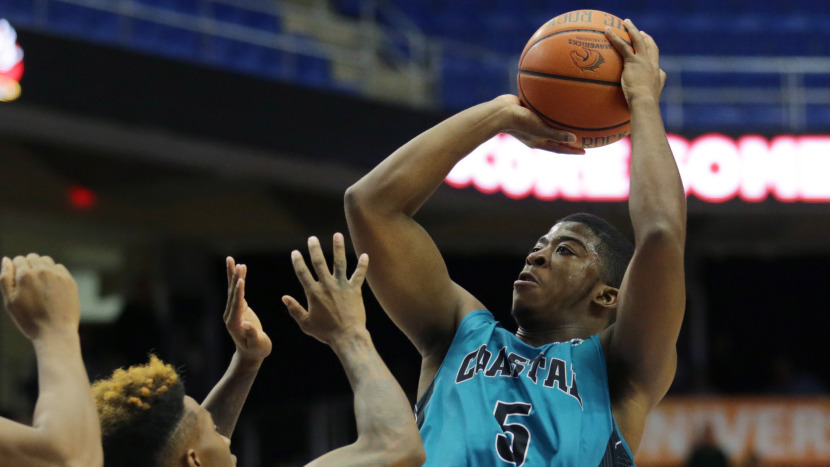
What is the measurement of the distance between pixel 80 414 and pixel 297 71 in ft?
28.4

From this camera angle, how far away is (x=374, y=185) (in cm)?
298

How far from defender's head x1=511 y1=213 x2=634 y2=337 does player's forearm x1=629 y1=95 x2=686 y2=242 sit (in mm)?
409

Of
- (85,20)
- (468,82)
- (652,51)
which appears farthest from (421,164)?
(468,82)

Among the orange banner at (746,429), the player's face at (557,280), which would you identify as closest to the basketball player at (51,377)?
the player's face at (557,280)

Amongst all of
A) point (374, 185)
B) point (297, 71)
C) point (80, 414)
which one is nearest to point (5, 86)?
point (297, 71)

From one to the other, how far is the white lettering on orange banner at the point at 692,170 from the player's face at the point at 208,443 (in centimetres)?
663

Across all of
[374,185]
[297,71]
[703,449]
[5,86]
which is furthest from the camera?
[297,71]

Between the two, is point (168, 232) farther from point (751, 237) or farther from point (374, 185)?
point (374, 185)

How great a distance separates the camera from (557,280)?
10.3 ft

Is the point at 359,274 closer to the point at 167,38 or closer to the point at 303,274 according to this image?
the point at 303,274

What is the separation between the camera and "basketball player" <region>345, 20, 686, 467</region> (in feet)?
8.95

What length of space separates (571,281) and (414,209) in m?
0.52

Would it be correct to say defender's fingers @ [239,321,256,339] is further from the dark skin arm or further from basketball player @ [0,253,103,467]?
basketball player @ [0,253,103,467]

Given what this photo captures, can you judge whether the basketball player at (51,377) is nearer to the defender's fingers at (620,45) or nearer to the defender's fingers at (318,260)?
the defender's fingers at (318,260)
